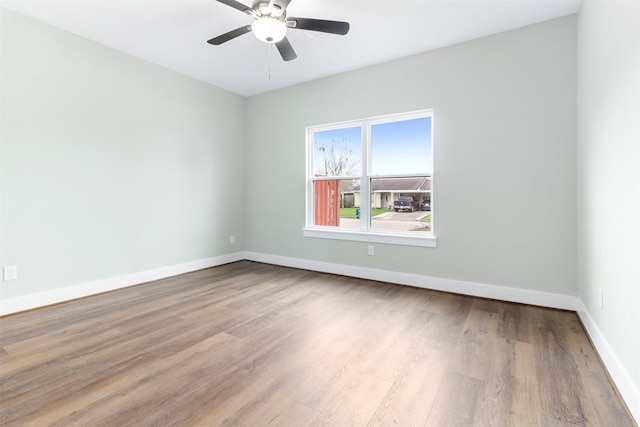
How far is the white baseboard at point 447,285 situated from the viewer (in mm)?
2694

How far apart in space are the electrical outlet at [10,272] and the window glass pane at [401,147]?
12.5ft

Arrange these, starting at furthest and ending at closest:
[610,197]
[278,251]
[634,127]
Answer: [278,251] < [610,197] < [634,127]

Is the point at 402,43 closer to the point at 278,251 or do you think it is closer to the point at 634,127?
the point at 634,127

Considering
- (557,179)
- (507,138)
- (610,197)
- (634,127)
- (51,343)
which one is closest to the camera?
(634,127)

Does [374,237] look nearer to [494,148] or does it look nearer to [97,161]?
[494,148]

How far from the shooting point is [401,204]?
359 cm

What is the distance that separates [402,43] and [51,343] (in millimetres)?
4087

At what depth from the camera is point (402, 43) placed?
3.10 m

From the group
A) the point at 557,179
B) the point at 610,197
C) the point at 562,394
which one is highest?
the point at 557,179

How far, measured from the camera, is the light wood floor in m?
1.39

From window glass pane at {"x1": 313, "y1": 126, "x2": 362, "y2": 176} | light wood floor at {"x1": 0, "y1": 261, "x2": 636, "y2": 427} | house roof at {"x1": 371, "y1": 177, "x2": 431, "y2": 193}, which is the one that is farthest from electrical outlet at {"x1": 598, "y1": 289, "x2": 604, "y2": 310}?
window glass pane at {"x1": 313, "y1": 126, "x2": 362, "y2": 176}

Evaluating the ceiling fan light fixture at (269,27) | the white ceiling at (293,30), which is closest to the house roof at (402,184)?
the white ceiling at (293,30)

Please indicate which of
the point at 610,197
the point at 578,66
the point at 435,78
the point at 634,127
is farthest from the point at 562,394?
the point at 435,78

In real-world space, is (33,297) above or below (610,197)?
below
